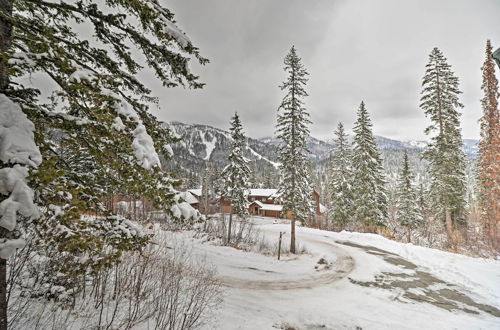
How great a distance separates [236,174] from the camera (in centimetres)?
2234

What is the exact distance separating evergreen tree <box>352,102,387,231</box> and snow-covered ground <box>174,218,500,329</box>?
389 inches

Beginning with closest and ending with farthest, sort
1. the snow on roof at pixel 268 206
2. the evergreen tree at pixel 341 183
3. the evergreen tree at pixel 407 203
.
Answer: the evergreen tree at pixel 341 183
the evergreen tree at pixel 407 203
the snow on roof at pixel 268 206

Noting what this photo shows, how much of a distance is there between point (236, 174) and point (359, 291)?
15578 millimetres

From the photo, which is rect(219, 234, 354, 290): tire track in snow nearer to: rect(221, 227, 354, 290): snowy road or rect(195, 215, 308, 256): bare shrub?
rect(221, 227, 354, 290): snowy road

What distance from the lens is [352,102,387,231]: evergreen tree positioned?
76.8 feet

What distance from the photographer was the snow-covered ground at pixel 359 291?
6082 millimetres

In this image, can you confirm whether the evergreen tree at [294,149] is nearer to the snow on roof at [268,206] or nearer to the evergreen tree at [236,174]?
the evergreen tree at [236,174]

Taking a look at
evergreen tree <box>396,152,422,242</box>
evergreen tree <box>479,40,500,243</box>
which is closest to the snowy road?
evergreen tree <box>479,40,500,243</box>

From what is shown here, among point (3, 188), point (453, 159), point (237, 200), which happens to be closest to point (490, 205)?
point (453, 159)

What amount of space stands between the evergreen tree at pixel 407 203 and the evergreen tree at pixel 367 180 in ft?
18.2

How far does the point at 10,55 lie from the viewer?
2197 millimetres

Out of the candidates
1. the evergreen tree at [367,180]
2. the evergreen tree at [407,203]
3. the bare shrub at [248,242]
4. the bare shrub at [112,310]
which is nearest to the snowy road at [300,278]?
the bare shrub at [248,242]

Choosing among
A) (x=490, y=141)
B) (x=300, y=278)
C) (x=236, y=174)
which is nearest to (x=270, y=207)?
(x=236, y=174)

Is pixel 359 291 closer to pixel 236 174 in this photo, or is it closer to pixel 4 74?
pixel 4 74
